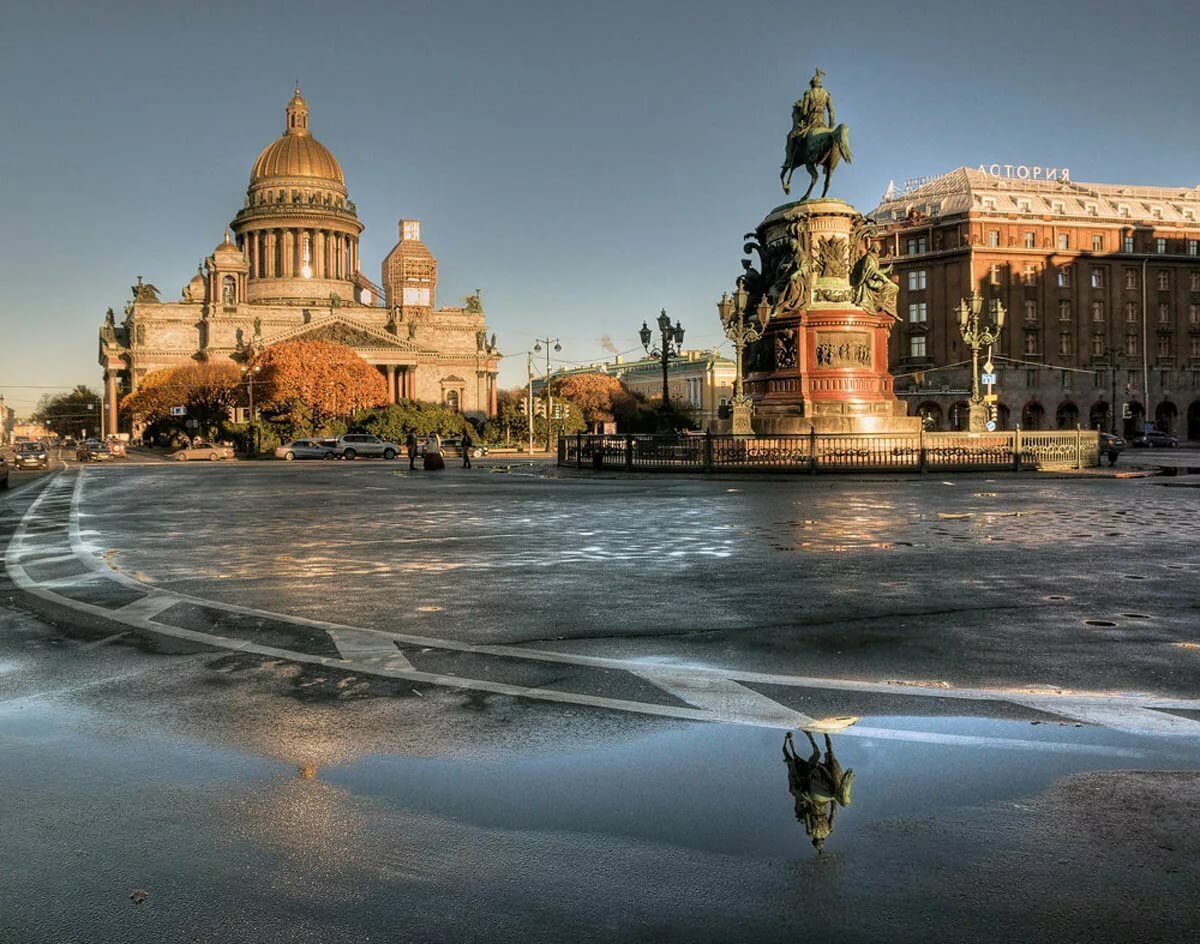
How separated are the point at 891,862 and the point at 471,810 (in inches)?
67.7

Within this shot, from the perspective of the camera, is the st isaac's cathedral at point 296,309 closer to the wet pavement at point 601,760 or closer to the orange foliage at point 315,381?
the orange foliage at point 315,381

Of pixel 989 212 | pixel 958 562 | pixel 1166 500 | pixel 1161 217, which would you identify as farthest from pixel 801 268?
pixel 1161 217

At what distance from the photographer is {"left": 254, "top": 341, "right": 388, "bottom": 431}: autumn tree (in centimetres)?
9019

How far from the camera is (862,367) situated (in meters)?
37.8

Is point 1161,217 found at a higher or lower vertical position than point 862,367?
higher

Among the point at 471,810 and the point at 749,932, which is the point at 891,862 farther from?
the point at 471,810

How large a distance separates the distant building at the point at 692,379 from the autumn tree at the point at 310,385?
59794mm

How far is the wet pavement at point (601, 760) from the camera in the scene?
12.4ft

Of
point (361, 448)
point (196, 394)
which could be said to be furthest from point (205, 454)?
point (196, 394)

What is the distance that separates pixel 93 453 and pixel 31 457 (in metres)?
16.4

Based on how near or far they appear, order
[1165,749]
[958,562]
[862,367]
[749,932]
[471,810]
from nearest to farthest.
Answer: [749,932], [471,810], [1165,749], [958,562], [862,367]

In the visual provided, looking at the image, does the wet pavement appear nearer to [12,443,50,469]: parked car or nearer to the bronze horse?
the bronze horse

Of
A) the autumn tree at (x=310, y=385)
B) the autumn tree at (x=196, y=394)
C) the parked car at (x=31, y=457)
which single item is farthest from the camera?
the autumn tree at (x=196, y=394)

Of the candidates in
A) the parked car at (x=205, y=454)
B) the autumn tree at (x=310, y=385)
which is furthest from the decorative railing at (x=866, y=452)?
the autumn tree at (x=310, y=385)
